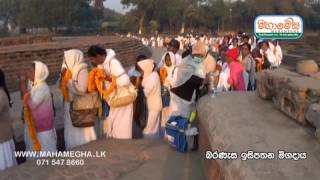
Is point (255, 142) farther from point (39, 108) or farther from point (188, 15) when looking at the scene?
point (188, 15)

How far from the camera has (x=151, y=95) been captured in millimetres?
5414

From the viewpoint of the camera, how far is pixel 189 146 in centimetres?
433

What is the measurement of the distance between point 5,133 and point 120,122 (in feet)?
4.01

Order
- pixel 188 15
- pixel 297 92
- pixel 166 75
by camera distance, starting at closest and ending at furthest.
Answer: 1. pixel 297 92
2. pixel 166 75
3. pixel 188 15

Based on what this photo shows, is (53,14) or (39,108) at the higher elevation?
(39,108)

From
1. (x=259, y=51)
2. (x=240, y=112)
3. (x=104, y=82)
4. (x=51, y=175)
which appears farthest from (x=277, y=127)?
(x=259, y=51)

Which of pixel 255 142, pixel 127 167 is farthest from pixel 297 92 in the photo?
pixel 127 167

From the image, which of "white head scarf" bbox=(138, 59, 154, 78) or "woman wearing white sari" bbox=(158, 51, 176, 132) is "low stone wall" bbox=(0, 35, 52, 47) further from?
"white head scarf" bbox=(138, 59, 154, 78)

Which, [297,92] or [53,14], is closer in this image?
[297,92]

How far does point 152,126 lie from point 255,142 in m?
3.02

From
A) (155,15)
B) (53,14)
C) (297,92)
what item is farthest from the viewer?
(155,15)

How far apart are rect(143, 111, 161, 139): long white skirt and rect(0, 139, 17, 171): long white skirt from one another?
1.61 meters

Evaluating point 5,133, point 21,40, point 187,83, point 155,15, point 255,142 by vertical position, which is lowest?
point 155,15

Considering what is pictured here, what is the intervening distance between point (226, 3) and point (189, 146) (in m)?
59.9
